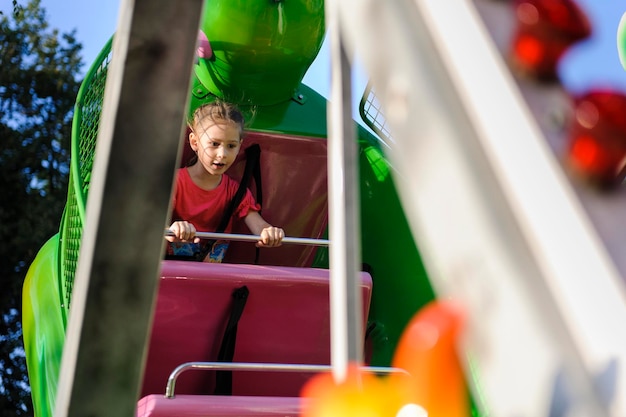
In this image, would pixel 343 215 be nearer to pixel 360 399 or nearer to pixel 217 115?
pixel 360 399

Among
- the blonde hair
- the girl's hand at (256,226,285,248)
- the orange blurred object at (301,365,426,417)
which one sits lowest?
the girl's hand at (256,226,285,248)

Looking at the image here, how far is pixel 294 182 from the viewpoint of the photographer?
2.14 meters

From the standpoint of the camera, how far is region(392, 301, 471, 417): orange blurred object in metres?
0.33

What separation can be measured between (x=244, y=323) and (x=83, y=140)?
0.56 meters

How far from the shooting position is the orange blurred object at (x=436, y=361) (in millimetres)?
332

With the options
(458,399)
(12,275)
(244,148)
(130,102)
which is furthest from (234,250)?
(12,275)

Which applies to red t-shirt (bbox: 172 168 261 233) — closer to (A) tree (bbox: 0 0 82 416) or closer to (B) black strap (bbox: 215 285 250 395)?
(B) black strap (bbox: 215 285 250 395)

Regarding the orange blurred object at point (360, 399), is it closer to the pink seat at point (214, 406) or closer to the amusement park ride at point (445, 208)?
the amusement park ride at point (445, 208)

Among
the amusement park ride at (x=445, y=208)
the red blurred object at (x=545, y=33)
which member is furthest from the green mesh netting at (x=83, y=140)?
the red blurred object at (x=545, y=33)

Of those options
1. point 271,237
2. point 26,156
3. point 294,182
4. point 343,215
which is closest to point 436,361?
point 343,215

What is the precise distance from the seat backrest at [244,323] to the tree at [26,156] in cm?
592

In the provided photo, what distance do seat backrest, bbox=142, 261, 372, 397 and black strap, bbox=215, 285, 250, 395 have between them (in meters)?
0.01

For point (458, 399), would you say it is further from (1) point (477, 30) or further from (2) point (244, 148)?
(2) point (244, 148)

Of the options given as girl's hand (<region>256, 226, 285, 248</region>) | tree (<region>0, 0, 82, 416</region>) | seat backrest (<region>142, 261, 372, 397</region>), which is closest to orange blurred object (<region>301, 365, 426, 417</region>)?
seat backrest (<region>142, 261, 372, 397</region>)
